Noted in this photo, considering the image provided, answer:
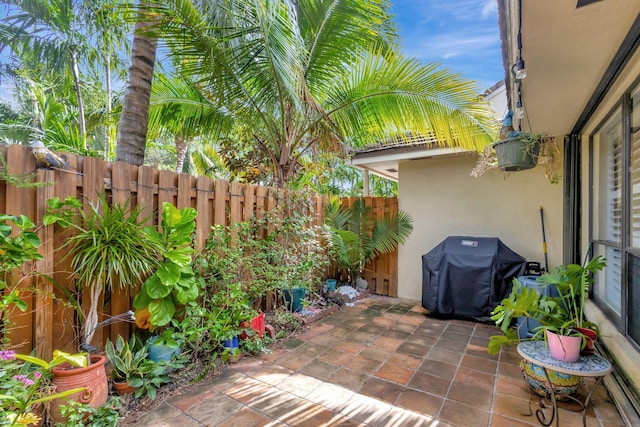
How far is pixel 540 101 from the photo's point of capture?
2914mm

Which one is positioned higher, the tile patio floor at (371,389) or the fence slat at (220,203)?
the fence slat at (220,203)

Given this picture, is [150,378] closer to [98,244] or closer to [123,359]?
[123,359]

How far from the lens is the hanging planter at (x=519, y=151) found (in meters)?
2.84

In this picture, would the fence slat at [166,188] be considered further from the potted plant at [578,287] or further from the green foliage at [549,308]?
the potted plant at [578,287]

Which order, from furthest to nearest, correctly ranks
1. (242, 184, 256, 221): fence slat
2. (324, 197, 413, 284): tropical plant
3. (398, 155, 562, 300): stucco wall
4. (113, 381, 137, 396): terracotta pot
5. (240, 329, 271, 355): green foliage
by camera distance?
(324, 197, 413, 284): tropical plant
(398, 155, 562, 300): stucco wall
(242, 184, 256, 221): fence slat
(240, 329, 271, 355): green foliage
(113, 381, 137, 396): terracotta pot

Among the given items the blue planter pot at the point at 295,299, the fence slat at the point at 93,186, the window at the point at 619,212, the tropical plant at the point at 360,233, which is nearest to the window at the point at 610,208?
the window at the point at 619,212

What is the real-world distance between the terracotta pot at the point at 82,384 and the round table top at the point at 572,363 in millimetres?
3099

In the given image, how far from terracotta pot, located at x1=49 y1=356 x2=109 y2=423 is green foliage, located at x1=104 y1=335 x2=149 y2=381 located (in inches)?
8.0

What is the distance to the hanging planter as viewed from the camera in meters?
2.84

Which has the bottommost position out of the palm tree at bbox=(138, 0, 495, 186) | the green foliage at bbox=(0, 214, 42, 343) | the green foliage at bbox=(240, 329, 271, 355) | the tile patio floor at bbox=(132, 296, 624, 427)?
the tile patio floor at bbox=(132, 296, 624, 427)

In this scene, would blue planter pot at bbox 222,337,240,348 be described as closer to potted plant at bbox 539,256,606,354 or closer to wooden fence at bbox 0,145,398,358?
wooden fence at bbox 0,145,398,358

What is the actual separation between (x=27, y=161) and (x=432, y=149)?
489 cm

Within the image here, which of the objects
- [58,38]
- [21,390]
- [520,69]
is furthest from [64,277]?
[58,38]

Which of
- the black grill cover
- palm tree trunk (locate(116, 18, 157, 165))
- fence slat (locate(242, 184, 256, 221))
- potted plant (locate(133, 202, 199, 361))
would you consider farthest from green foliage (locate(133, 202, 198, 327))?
the black grill cover
